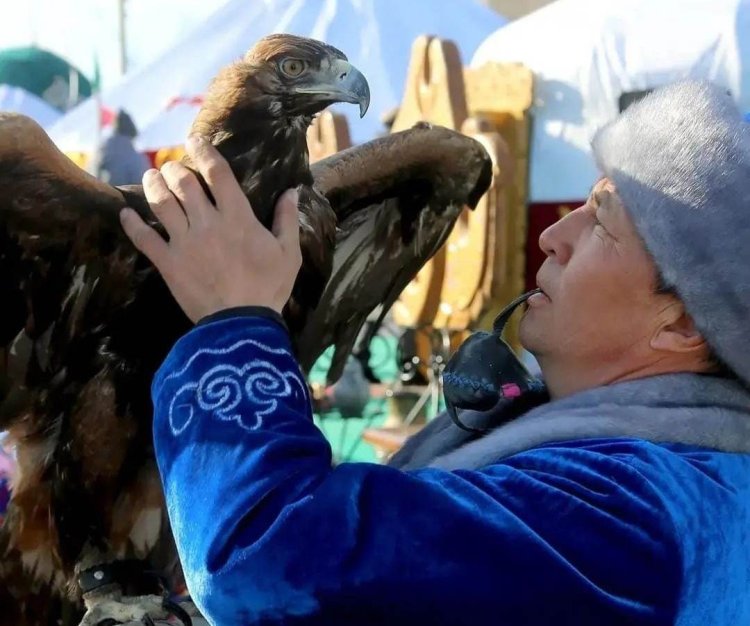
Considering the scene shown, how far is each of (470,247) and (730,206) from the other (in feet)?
6.98

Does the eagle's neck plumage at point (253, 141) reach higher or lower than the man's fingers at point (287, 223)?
higher

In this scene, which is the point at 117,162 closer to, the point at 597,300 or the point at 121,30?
the point at 597,300

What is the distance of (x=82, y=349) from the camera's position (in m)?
1.14

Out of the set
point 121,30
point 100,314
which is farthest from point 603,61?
point 121,30

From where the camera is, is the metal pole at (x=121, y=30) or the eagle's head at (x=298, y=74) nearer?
the eagle's head at (x=298, y=74)

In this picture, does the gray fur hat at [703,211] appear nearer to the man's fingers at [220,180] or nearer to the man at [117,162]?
the man's fingers at [220,180]

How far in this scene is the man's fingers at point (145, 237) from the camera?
89 centimetres

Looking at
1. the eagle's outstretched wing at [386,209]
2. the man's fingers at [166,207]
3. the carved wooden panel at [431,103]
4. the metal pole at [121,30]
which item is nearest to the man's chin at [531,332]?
the man's fingers at [166,207]

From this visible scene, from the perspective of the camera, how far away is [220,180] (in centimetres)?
90

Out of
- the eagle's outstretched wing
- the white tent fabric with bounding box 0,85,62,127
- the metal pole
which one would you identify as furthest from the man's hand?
the metal pole

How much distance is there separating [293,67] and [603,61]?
228cm

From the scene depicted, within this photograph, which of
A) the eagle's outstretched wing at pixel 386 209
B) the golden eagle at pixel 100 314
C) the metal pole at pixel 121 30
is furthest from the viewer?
the metal pole at pixel 121 30

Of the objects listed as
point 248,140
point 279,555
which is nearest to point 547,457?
point 279,555

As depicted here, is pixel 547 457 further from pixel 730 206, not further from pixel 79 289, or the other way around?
pixel 79 289
